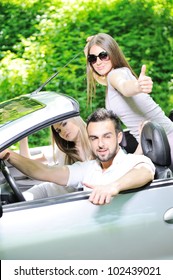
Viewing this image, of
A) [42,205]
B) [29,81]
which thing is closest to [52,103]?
[42,205]

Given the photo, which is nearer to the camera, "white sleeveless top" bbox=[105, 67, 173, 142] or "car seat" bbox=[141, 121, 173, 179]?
"car seat" bbox=[141, 121, 173, 179]

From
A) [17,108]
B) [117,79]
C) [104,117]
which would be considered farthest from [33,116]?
[117,79]

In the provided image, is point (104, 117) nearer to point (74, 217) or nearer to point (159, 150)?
point (159, 150)

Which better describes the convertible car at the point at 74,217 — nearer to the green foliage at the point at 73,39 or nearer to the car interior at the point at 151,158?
the car interior at the point at 151,158

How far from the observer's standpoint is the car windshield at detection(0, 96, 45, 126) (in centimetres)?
392

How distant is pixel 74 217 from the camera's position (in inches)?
149

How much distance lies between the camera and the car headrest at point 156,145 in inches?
161

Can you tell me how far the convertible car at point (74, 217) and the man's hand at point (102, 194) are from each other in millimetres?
64

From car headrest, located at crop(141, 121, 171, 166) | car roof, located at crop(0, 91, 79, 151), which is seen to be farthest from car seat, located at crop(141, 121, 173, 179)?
car roof, located at crop(0, 91, 79, 151)

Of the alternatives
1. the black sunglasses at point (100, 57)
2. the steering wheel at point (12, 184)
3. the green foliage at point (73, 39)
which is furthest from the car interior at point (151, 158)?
the green foliage at point (73, 39)

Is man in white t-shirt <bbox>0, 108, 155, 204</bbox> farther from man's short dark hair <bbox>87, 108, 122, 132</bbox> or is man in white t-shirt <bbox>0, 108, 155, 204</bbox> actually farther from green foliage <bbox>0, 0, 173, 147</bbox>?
green foliage <bbox>0, 0, 173, 147</bbox>

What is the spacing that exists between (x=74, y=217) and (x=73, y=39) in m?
5.94

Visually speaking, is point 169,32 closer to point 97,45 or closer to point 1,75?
point 1,75
